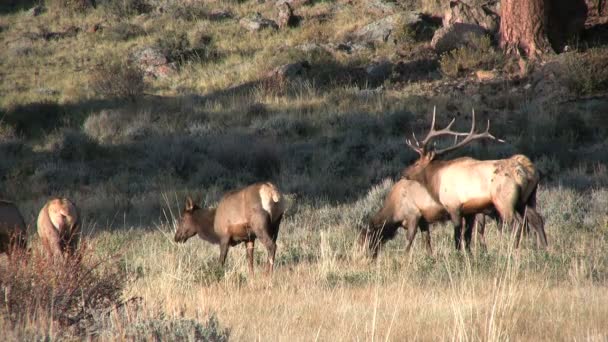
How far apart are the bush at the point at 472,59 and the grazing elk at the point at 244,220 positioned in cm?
1547

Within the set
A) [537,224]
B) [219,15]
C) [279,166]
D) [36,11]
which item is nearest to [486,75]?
[279,166]

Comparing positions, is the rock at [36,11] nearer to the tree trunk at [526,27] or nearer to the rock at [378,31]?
the rock at [378,31]

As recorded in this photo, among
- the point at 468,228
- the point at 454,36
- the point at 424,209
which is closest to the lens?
the point at 468,228

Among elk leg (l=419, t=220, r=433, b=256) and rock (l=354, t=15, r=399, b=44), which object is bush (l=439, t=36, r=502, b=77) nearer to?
rock (l=354, t=15, r=399, b=44)

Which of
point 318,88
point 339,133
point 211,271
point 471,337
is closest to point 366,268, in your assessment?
point 211,271

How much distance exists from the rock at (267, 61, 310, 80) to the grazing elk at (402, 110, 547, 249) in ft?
53.1

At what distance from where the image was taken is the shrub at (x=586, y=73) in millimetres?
22453

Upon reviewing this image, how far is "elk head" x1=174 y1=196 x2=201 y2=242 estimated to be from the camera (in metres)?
11.4

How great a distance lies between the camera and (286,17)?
34812mm

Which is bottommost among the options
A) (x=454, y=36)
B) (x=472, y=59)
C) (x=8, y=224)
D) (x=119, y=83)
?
(x=119, y=83)

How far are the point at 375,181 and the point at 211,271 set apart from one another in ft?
30.3

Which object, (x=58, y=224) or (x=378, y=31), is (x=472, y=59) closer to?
(x=378, y=31)

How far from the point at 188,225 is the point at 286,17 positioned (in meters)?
24.3

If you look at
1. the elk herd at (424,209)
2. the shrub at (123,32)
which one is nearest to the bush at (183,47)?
the shrub at (123,32)
